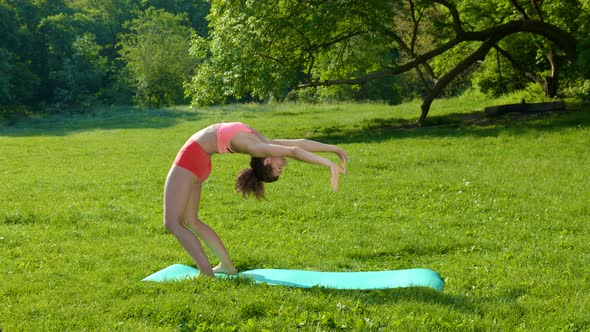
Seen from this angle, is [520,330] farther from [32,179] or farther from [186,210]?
[32,179]

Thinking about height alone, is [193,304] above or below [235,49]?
below

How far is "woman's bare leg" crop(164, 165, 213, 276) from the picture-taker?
7.18 metres

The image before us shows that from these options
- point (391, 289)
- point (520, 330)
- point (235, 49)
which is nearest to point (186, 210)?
point (391, 289)

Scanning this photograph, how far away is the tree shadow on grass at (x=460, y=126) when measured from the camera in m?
21.2

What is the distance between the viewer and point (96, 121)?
4194cm

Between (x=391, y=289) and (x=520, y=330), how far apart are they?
1539 millimetres

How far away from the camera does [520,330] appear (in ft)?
19.3

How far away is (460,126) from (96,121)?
2670cm

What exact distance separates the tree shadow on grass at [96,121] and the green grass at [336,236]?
580 inches

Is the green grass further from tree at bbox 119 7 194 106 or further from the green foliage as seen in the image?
tree at bbox 119 7 194 106

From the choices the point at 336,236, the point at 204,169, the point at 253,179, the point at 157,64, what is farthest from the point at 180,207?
the point at 157,64

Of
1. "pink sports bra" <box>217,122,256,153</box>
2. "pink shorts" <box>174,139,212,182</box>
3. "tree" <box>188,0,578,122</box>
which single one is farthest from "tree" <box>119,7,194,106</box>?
"pink sports bra" <box>217,122,256,153</box>

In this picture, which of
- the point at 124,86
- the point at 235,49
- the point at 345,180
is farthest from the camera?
the point at 124,86

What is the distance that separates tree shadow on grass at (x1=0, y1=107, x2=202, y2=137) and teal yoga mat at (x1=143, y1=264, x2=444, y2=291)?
28.0 metres
